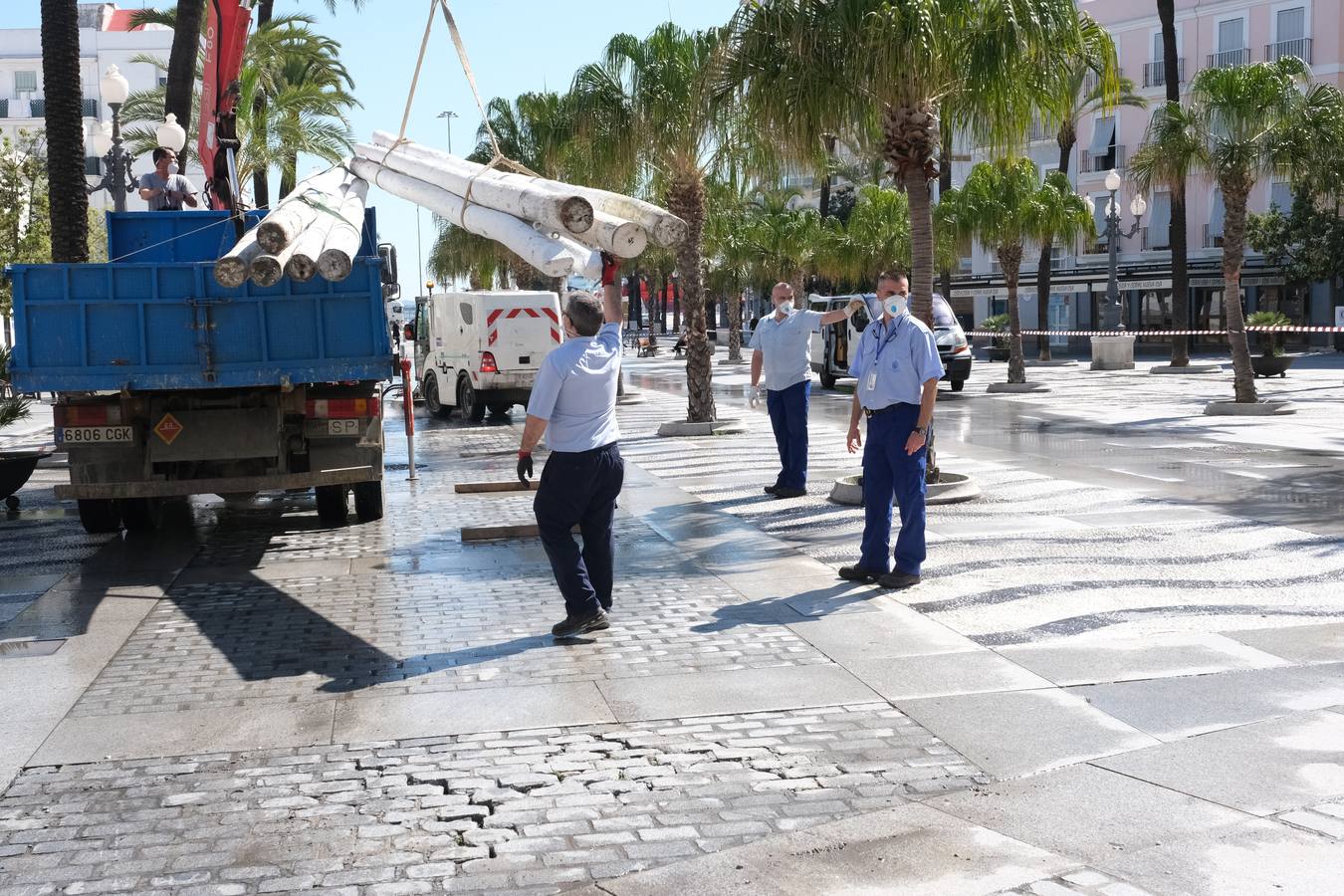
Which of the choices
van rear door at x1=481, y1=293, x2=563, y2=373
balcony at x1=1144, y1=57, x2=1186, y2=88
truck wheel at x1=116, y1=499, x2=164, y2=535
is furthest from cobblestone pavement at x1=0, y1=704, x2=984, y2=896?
balcony at x1=1144, y1=57, x2=1186, y2=88

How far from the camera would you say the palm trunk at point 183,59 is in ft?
63.8

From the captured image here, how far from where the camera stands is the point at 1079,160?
55531 millimetres

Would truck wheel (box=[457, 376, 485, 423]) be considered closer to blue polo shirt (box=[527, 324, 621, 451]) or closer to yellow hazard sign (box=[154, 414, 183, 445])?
yellow hazard sign (box=[154, 414, 183, 445])


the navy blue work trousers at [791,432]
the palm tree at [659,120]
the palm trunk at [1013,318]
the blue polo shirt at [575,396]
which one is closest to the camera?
the blue polo shirt at [575,396]

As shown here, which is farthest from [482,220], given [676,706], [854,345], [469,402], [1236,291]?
[854,345]

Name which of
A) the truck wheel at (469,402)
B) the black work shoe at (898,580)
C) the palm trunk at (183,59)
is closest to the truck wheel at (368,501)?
the black work shoe at (898,580)

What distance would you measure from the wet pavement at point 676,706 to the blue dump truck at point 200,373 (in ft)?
2.14

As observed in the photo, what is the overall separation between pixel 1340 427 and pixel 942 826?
15.5 m

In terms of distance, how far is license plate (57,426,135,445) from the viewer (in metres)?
10.0

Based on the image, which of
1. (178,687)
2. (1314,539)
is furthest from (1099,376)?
(178,687)

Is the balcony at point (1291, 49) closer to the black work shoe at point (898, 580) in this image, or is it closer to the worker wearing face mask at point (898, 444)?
the worker wearing face mask at point (898, 444)

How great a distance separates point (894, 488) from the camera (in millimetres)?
8281

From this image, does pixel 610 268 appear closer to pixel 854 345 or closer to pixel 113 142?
pixel 113 142

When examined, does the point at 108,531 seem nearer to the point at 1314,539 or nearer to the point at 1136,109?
the point at 1314,539
